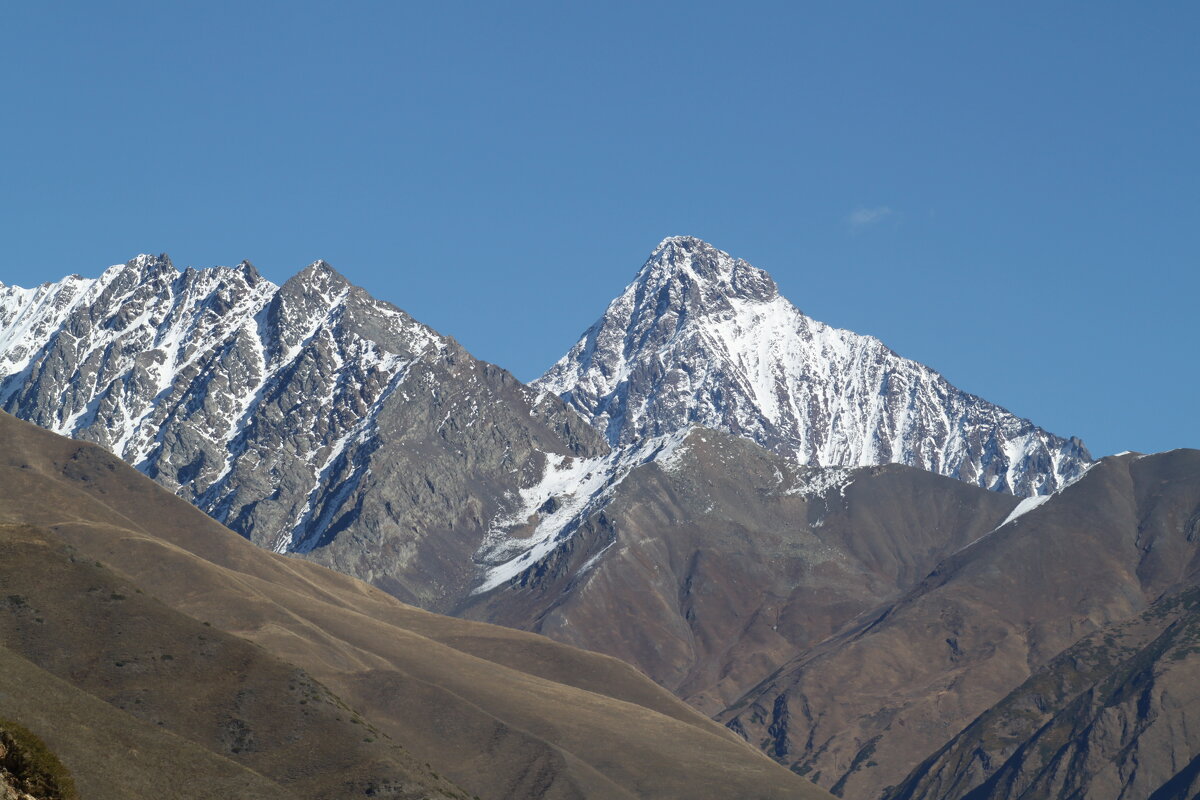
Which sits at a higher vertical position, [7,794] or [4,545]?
[4,545]

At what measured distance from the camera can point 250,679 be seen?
17962 cm

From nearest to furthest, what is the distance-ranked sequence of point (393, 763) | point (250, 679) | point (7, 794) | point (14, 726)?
1. point (7, 794)
2. point (14, 726)
3. point (393, 763)
4. point (250, 679)

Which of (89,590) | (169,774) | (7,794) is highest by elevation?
(89,590)

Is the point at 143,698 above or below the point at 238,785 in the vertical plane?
above

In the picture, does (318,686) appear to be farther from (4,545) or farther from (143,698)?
(4,545)

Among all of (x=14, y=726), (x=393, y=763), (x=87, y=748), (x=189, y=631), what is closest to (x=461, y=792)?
(x=393, y=763)

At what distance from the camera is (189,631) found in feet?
604

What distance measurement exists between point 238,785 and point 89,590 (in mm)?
51255

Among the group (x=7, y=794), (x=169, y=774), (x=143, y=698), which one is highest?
(x=143, y=698)

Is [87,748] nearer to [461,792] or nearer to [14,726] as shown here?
[14,726]

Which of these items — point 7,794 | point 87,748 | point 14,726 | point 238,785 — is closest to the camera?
point 7,794

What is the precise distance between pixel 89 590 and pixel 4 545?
9.93 metres

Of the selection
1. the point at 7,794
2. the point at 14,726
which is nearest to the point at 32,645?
the point at 14,726

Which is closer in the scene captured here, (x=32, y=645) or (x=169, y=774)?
(x=169, y=774)
